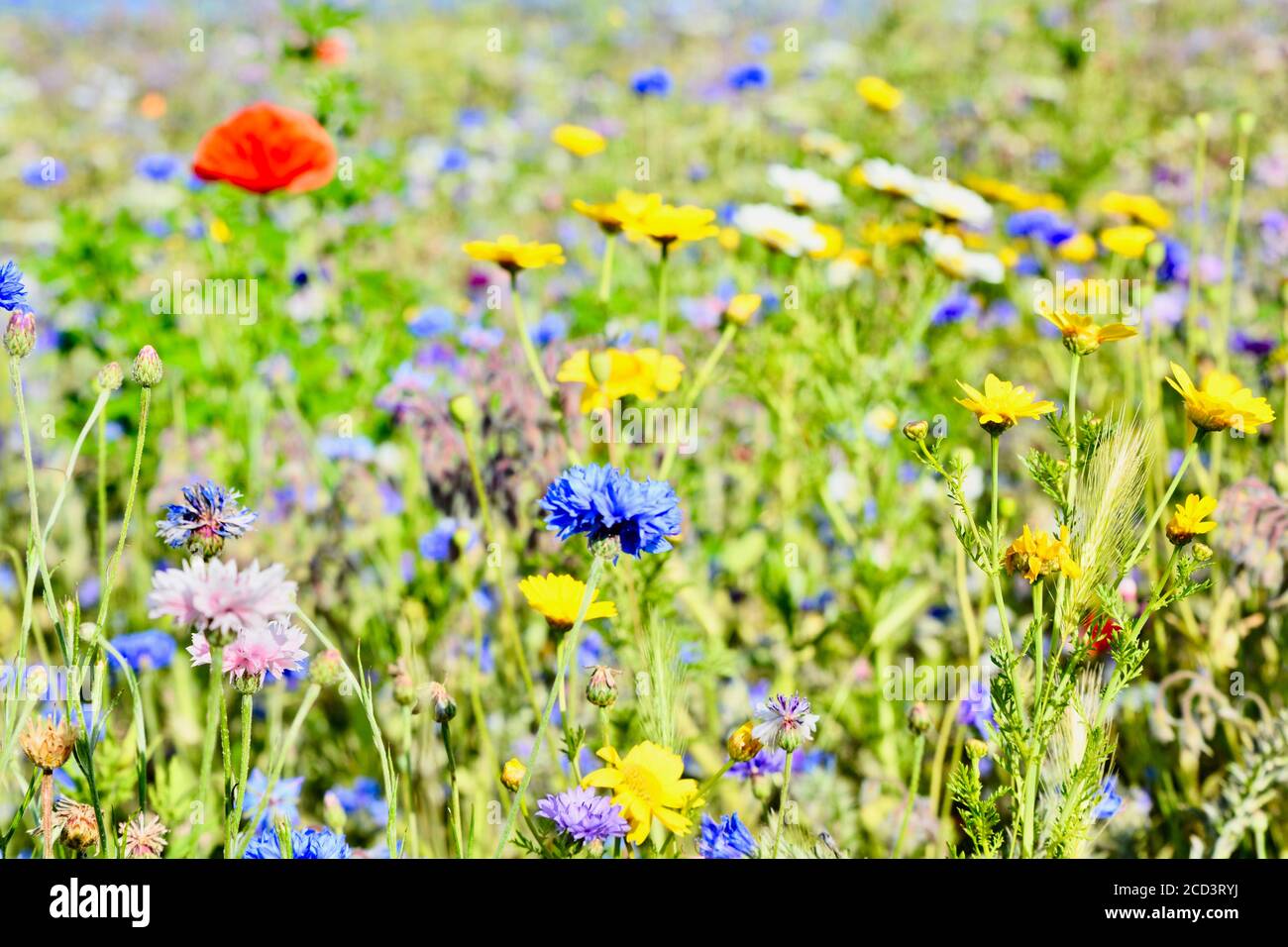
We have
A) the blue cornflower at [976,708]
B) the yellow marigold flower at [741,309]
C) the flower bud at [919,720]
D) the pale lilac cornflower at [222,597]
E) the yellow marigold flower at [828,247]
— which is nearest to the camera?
the pale lilac cornflower at [222,597]

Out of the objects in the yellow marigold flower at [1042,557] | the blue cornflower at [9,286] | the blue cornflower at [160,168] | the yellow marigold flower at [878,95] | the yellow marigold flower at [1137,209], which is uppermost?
the blue cornflower at [160,168]

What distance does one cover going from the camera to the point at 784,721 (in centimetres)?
93

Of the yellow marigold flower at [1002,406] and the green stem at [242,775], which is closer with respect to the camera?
the green stem at [242,775]

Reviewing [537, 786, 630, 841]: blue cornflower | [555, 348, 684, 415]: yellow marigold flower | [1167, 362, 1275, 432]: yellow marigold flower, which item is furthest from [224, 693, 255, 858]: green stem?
[1167, 362, 1275, 432]: yellow marigold flower

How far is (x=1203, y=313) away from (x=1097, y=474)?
1.82m

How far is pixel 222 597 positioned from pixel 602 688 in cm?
34

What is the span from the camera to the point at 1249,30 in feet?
18.1

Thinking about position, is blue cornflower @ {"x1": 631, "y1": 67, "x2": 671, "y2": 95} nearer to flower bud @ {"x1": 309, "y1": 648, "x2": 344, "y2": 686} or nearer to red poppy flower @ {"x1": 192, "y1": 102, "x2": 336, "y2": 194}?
red poppy flower @ {"x1": 192, "y1": 102, "x2": 336, "y2": 194}

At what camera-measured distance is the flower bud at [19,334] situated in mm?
869

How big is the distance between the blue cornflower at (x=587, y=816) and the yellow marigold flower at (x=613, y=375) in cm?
50

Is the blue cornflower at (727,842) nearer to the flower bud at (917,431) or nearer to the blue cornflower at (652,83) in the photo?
the flower bud at (917,431)

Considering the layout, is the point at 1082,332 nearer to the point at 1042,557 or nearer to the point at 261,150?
the point at 1042,557

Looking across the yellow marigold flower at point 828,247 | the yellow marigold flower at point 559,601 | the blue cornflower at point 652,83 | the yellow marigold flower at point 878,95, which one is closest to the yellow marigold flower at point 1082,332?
the yellow marigold flower at point 559,601

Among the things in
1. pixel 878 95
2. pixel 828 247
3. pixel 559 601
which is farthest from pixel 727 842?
pixel 878 95
